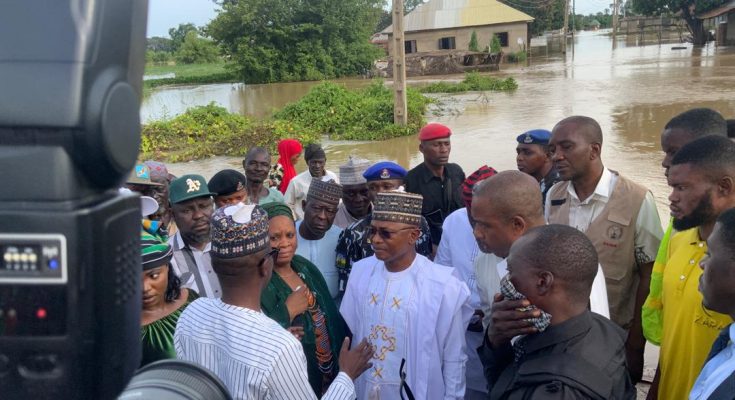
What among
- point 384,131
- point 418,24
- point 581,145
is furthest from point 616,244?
point 418,24

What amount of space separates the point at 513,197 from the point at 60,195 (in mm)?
1919

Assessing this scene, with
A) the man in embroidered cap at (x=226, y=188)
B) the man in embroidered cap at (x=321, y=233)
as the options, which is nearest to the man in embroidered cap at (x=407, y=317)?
the man in embroidered cap at (x=321, y=233)

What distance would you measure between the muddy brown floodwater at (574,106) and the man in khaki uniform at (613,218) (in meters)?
1.13

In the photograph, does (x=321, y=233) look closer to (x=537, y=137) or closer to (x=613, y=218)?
(x=613, y=218)

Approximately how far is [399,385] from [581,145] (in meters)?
1.71

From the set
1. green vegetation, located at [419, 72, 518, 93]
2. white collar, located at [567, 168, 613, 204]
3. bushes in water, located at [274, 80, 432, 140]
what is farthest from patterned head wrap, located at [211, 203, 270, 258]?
green vegetation, located at [419, 72, 518, 93]

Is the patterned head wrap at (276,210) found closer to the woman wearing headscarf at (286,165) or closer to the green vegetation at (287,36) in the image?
the woman wearing headscarf at (286,165)

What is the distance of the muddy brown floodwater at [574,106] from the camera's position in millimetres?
11344

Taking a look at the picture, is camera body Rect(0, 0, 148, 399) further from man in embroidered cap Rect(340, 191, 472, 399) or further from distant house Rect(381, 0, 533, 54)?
distant house Rect(381, 0, 533, 54)

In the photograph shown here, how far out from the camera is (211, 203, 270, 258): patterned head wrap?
6.22ft

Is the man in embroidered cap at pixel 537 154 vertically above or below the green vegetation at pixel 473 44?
below

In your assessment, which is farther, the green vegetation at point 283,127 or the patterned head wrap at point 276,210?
the green vegetation at point 283,127

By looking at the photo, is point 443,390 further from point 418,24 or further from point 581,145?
point 418,24

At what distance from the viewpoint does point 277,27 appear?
106 ft
